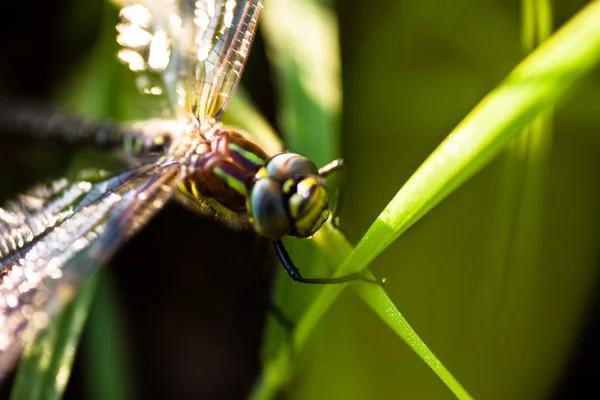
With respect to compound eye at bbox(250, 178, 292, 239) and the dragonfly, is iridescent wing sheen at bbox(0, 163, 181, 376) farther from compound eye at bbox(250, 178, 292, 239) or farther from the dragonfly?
compound eye at bbox(250, 178, 292, 239)

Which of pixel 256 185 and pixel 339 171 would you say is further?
pixel 339 171

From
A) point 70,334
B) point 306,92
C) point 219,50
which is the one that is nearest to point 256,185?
point 306,92

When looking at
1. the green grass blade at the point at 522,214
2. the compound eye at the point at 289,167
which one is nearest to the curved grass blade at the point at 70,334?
the compound eye at the point at 289,167

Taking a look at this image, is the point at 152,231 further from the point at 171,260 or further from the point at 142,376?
the point at 142,376

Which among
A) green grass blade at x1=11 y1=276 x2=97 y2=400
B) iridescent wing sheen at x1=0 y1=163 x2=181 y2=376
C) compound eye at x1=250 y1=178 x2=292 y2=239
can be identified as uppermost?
iridescent wing sheen at x1=0 y1=163 x2=181 y2=376

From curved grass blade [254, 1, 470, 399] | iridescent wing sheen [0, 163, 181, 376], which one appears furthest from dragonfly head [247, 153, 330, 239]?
iridescent wing sheen [0, 163, 181, 376]

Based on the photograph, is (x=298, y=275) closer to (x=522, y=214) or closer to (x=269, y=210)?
(x=269, y=210)
